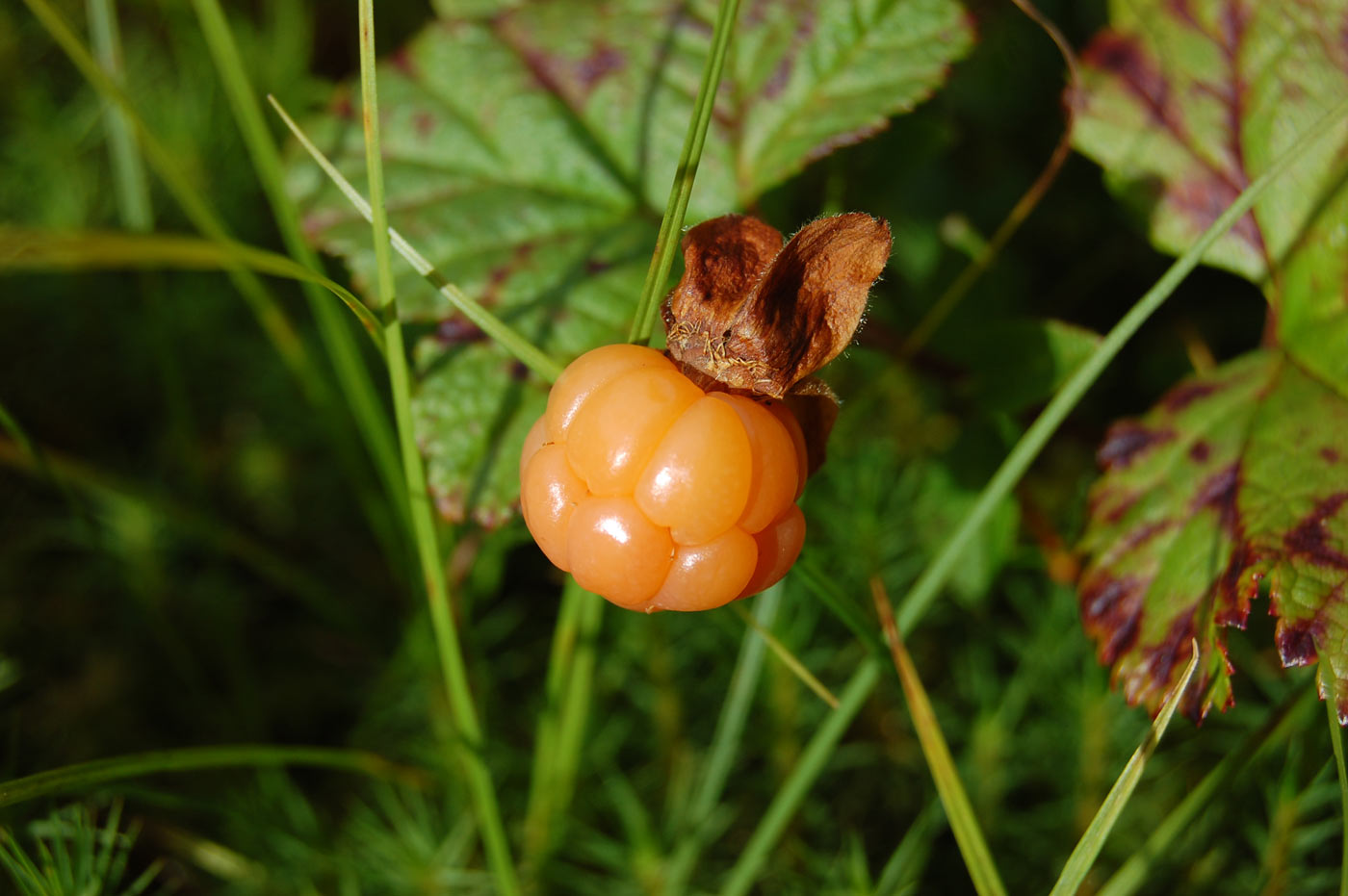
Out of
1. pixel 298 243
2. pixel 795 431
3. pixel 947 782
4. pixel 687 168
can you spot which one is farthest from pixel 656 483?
pixel 298 243

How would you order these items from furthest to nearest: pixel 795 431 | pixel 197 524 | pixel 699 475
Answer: pixel 197 524, pixel 795 431, pixel 699 475

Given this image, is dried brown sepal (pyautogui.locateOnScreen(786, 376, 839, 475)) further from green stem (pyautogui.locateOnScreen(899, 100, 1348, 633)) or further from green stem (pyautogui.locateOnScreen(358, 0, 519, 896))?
green stem (pyautogui.locateOnScreen(358, 0, 519, 896))

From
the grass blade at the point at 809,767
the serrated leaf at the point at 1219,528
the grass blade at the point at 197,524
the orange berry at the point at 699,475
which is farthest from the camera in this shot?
the grass blade at the point at 197,524

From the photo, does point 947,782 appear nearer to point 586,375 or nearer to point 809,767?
point 809,767

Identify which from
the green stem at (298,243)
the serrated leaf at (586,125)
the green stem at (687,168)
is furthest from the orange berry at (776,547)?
the green stem at (298,243)

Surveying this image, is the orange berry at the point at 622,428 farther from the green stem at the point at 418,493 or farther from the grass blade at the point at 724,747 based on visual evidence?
the grass blade at the point at 724,747
